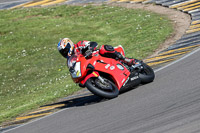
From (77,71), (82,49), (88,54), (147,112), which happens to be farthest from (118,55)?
(147,112)

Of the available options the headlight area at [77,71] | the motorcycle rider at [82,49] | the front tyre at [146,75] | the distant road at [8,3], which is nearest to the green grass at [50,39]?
the distant road at [8,3]

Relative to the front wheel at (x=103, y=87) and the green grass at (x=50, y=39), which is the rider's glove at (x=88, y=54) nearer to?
the front wheel at (x=103, y=87)

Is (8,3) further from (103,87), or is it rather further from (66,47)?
(103,87)

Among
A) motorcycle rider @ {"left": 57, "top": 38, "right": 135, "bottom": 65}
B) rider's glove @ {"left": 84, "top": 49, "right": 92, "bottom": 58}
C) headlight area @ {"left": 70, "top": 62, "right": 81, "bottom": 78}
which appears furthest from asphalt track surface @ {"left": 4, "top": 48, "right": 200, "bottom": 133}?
rider's glove @ {"left": 84, "top": 49, "right": 92, "bottom": 58}

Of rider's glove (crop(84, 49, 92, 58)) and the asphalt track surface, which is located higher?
rider's glove (crop(84, 49, 92, 58))

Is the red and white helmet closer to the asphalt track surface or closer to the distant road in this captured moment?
the asphalt track surface

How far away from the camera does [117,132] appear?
7430 mm

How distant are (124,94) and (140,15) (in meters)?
12.2

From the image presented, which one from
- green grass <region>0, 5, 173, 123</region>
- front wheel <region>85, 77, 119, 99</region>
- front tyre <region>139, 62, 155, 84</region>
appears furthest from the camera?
green grass <region>0, 5, 173, 123</region>

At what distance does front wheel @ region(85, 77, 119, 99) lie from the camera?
381 inches

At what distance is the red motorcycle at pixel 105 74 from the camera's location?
9891mm

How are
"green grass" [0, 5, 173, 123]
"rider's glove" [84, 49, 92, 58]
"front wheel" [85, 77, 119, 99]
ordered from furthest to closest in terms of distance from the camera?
"green grass" [0, 5, 173, 123] → "rider's glove" [84, 49, 92, 58] → "front wheel" [85, 77, 119, 99]

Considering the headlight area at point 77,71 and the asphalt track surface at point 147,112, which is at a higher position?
the headlight area at point 77,71

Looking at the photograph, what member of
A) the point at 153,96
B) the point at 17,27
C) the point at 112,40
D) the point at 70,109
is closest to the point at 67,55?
the point at 70,109
